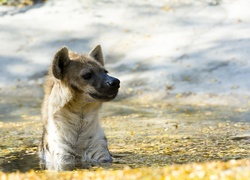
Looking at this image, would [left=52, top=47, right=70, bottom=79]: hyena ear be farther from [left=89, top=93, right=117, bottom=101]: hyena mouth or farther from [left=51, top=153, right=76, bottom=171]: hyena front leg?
[left=51, top=153, right=76, bottom=171]: hyena front leg

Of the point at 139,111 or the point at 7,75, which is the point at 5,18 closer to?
the point at 7,75

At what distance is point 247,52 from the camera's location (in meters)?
20.7

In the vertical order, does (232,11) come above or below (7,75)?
above

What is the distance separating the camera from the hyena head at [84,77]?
9289 mm

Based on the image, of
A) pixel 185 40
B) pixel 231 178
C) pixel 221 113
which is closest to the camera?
pixel 231 178

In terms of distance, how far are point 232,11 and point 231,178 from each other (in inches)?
742

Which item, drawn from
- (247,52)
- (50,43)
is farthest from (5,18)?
(247,52)

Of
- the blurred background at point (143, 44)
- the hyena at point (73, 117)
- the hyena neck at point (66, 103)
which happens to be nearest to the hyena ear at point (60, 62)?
the hyena at point (73, 117)

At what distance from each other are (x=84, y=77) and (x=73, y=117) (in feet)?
1.95

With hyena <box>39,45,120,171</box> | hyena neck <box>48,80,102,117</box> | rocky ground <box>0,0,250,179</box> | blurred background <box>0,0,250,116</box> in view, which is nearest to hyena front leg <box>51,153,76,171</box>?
hyena <box>39,45,120,171</box>

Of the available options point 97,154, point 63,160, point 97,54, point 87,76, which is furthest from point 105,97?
point 97,54

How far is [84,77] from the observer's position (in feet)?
31.4

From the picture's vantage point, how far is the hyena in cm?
946

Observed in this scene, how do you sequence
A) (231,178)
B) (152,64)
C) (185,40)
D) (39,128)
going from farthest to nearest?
(185,40), (152,64), (39,128), (231,178)
